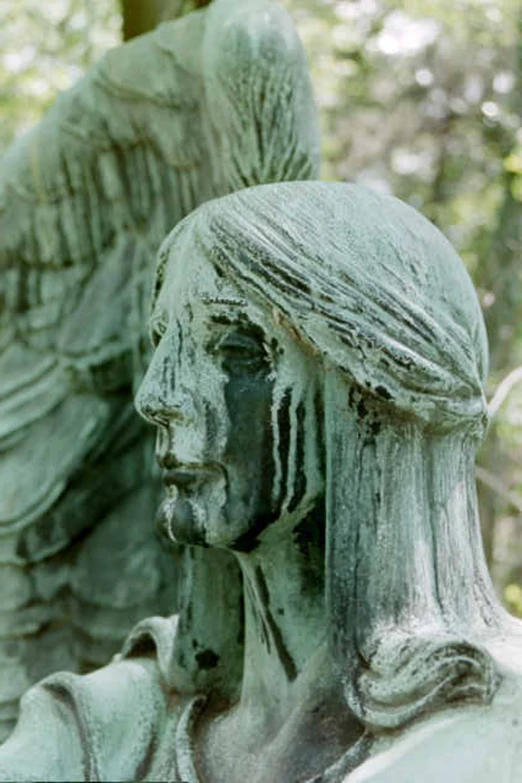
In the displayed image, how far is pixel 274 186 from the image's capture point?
111 inches

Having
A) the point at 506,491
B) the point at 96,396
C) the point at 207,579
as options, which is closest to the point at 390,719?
the point at 207,579

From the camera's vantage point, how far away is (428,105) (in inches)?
427

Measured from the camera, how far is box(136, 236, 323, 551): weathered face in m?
2.74

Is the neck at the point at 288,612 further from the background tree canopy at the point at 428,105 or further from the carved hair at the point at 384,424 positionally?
the background tree canopy at the point at 428,105

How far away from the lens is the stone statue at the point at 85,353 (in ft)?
14.3

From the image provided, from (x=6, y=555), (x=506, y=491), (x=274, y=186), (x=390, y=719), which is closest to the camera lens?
(x=390, y=719)

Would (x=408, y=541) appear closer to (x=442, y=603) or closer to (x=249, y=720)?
(x=442, y=603)

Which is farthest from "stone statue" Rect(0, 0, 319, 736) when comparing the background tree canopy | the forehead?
the forehead

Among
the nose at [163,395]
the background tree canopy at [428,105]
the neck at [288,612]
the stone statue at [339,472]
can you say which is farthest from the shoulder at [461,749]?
the background tree canopy at [428,105]

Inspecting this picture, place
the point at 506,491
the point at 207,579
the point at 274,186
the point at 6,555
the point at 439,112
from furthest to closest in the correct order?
the point at 439,112, the point at 506,491, the point at 6,555, the point at 207,579, the point at 274,186

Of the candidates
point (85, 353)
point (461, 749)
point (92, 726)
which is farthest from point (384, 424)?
point (85, 353)

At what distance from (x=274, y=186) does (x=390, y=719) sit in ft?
2.41

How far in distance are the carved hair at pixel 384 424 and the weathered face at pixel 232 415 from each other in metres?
0.05

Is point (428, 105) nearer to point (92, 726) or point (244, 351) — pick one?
point (92, 726)
